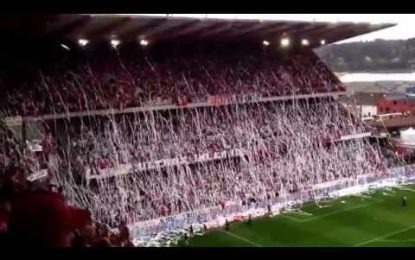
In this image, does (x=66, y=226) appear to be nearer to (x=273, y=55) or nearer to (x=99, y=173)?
(x=99, y=173)

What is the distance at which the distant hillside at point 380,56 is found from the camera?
434 inches

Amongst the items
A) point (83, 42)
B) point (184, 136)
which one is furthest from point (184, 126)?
A: point (83, 42)

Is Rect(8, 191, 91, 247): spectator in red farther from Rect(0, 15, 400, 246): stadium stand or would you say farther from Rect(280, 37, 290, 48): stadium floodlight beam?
Rect(280, 37, 290, 48): stadium floodlight beam

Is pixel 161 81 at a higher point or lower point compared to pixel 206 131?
higher

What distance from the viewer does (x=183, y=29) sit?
12359 millimetres

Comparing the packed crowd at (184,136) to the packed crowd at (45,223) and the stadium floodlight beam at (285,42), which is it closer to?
the stadium floodlight beam at (285,42)

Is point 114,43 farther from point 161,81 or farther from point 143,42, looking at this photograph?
point 161,81

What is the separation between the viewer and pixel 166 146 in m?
12.2

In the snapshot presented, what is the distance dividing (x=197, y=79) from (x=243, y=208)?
4.33m

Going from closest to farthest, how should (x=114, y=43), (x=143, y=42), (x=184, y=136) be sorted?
(x=184, y=136)
(x=114, y=43)
(x=143, y=42)

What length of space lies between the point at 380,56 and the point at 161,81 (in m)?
5.29

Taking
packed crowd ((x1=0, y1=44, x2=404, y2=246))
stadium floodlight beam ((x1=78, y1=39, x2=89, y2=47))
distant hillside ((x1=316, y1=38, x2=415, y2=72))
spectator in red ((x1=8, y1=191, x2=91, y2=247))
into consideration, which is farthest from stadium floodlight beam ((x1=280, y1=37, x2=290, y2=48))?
spectator in red ((x1=8, y1=191, x2=91, y2=247))

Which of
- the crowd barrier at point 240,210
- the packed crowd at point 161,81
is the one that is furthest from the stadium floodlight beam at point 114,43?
the crowd barrier at point 240,210
